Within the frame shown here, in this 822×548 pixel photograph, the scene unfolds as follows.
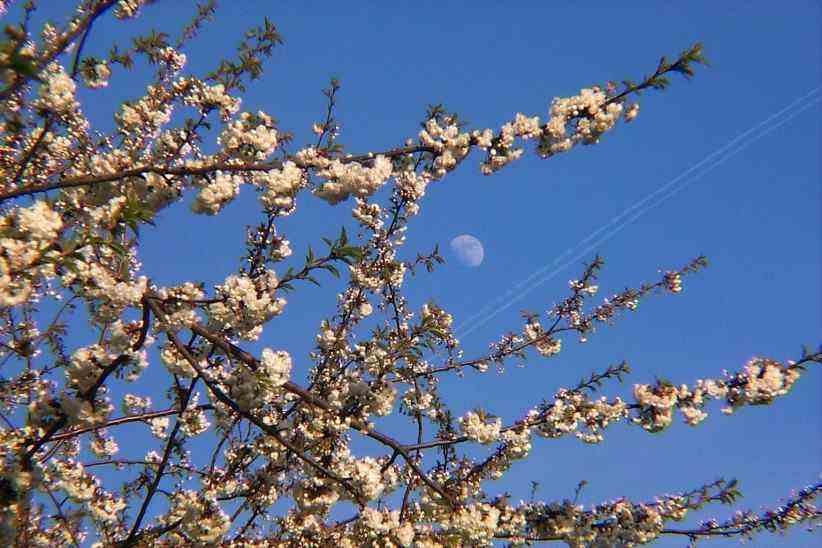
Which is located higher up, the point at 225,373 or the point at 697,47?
the point at 697,47

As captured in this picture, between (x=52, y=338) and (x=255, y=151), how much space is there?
10.8 feet

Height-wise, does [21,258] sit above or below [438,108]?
below

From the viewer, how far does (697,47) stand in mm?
4223

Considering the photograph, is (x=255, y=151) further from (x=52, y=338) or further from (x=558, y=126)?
(x=52, y=338)

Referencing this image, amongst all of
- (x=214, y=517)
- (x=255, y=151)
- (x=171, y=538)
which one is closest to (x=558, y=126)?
(x=255, y=151)

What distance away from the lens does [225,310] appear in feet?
11.7

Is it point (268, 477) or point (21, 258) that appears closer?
point (21, 258)

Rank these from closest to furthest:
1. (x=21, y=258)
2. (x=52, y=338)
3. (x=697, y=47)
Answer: (x=21, y=258) → (x=697, y=47) → (x=52, y=338)

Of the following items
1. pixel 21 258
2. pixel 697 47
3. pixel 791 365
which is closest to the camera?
pixel 21 258

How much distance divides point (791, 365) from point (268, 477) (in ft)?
16.2

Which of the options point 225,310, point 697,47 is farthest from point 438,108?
point 225,310

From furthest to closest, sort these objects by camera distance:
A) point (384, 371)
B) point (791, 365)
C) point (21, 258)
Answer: point (791, 365) → point (384, 371) → point (21, 258)

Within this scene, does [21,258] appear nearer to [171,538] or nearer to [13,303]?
[13,303]

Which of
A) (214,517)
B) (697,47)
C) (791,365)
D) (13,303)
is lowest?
(214,517)
